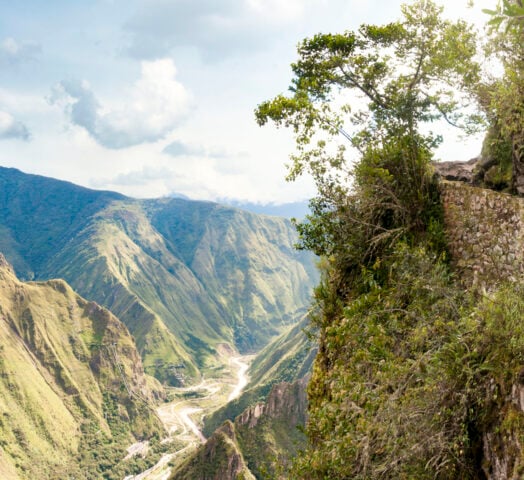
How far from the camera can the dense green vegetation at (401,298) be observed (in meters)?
6.61

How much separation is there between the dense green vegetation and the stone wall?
402 mm

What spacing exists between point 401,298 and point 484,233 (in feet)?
9.01

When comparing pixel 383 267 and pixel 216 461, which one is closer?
pixel 383 267

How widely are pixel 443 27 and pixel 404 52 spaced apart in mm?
1528

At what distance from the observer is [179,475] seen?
122375mm

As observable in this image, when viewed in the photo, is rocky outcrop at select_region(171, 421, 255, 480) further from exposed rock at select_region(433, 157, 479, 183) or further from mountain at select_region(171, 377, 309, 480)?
exposed rock at select_region(433, 157, 479, 183)

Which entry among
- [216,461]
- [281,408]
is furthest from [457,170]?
[281,408]

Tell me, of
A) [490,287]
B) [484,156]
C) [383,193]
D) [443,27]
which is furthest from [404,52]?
[490,287]

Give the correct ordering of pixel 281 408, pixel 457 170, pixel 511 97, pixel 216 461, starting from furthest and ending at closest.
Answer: pixel 281 408
pixel 216 461
pixel 457 170
pixel 511 97

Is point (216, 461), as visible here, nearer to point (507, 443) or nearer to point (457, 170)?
point (457, 170)

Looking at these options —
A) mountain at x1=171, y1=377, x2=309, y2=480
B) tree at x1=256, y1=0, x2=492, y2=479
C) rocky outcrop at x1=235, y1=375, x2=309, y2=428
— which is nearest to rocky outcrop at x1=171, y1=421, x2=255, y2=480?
mountain at x1=171, y1=377, x2=309, y2=480

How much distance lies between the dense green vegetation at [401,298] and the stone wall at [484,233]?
40 cm

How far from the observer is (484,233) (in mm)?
10273

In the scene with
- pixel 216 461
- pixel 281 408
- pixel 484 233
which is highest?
pixel 484 233
